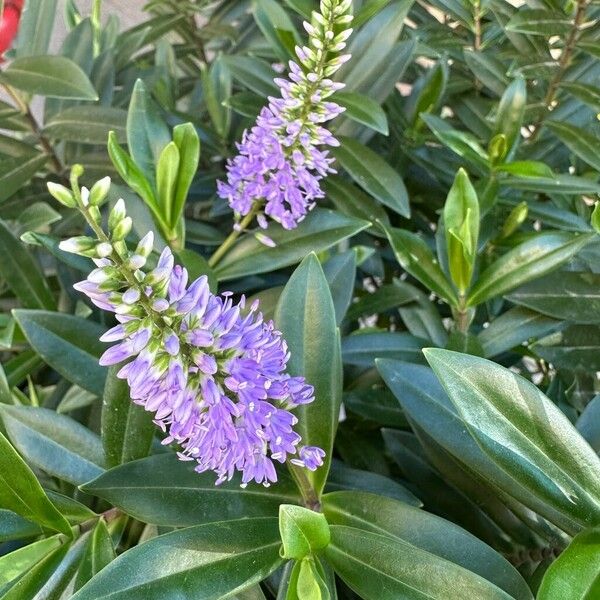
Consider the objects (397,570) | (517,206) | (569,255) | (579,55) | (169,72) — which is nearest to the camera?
(397,570)

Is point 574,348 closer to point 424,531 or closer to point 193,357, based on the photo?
point 424,531

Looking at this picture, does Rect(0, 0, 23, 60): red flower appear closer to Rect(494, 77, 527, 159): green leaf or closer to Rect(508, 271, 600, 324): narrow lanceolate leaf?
Rect(494, 77, 527, 159): green leaf

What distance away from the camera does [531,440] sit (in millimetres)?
→ 424

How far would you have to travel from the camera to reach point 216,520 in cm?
51

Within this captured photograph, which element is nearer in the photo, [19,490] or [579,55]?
[19,490]

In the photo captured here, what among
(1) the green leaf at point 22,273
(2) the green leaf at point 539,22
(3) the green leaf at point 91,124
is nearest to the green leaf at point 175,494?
(1) the green leaf at point 22,273

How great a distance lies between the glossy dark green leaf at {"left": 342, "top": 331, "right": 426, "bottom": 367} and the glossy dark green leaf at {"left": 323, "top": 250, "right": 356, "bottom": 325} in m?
0.06

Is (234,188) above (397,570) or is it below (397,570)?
above

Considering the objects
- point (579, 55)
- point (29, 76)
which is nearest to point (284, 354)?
point (29, 76)

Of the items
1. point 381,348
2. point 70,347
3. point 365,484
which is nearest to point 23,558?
point 70,347

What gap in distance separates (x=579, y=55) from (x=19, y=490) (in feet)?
2.97

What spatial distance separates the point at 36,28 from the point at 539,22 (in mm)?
696

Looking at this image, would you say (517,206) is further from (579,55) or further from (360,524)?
(360,524)

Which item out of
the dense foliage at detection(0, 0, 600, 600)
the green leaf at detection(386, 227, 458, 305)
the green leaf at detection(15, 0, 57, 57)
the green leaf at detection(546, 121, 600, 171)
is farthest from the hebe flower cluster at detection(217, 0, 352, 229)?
the green leaf at detection(15, 0, 57, 57)
